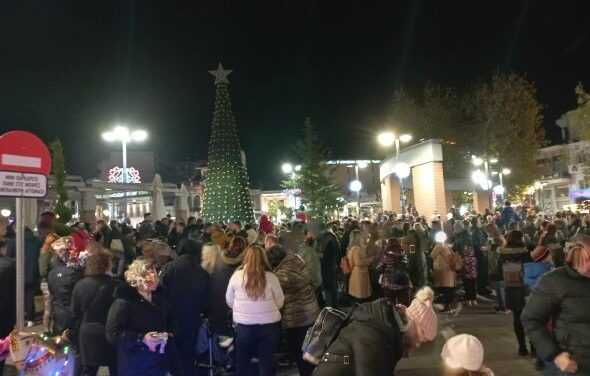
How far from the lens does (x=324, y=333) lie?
3.24 m

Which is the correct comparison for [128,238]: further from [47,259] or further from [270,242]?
[270,242]

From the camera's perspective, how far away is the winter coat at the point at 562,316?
395 cm

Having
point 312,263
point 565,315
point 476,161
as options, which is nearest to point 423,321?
point 565,315

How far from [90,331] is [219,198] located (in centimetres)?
1704

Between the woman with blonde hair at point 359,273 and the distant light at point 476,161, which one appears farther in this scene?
the distant light at point 476,161

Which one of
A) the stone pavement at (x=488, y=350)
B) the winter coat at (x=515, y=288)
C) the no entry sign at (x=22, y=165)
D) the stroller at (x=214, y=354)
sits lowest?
the stone pavement at (x=488, y=350)

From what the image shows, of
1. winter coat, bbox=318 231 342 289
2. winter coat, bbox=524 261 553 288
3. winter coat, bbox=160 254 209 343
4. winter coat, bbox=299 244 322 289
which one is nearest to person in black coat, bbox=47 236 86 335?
winter coat, bbox=160 254 209 343

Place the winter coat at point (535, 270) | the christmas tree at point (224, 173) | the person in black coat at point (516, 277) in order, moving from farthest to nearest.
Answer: the christmas tree at point (224, 173) → the person in black coat at point (516, 277) → the winter coat at point (535, 270)

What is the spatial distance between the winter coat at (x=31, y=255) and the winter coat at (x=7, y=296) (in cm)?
359

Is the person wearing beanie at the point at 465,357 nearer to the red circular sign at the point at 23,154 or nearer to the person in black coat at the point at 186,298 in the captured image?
the person in black coat at the point at 186,298

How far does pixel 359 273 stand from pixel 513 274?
9.91ft

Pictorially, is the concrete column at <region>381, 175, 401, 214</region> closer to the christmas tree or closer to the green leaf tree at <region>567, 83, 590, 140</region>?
the green leaf tree at <region>567, 83, 590, 140</region>

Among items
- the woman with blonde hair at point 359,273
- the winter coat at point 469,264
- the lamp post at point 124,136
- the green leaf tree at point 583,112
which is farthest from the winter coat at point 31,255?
the green leaf tree at point 583,112

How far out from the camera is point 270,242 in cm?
797
